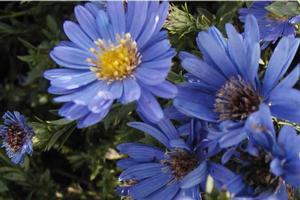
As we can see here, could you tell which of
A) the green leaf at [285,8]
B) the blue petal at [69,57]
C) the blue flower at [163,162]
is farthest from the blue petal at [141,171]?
the green leaf at [285,8]

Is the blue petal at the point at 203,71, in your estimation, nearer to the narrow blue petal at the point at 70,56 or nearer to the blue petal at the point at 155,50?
the blue petal at the point at 155,50

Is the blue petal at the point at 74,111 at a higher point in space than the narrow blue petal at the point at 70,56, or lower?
lower

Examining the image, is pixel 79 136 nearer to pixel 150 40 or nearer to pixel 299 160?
pixel 150 40

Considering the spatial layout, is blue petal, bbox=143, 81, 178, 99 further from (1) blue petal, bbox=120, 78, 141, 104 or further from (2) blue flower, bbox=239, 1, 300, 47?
(2) blue flower, bbox=239, 1, 300, 47

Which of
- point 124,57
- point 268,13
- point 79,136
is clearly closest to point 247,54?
point 124,57

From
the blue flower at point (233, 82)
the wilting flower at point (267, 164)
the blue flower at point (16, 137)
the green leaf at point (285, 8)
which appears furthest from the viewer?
the blue flower at point (16, 137)

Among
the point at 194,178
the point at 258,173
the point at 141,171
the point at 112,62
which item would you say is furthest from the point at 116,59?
the point at 258,173

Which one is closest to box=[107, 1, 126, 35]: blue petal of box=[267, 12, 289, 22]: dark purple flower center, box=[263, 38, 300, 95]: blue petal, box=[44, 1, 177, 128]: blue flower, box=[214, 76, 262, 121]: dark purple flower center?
box=[44, 1, 177, 128]: blue flower
